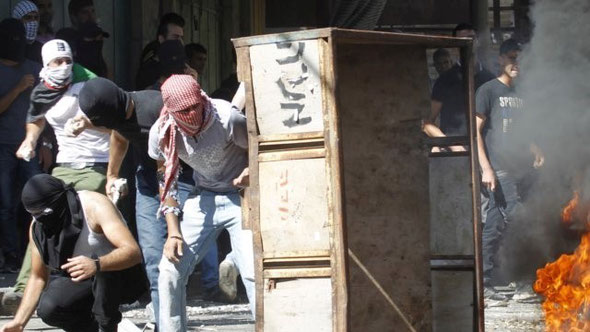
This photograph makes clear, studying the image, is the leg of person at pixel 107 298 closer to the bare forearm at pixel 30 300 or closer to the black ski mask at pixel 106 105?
the bare forearm at pixel 30 300

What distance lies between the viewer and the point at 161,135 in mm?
6676

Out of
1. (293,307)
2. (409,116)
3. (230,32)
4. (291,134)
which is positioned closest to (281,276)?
(293,307)

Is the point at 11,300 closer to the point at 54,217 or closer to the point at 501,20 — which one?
the point at 54,217

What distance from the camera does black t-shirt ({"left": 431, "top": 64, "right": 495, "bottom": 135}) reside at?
923cm

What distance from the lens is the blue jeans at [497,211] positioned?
10.1m

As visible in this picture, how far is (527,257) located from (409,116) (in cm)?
434

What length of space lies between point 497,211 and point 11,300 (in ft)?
12.5

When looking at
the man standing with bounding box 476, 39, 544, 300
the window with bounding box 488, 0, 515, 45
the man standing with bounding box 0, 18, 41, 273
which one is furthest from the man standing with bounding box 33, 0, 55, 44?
the window with bounding box 488, 0, 515, 45

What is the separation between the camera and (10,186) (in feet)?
31.8

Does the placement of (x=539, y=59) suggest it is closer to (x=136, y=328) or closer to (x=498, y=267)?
(x=498, y=267)

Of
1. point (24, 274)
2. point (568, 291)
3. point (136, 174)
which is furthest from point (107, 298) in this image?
point (568, 291)

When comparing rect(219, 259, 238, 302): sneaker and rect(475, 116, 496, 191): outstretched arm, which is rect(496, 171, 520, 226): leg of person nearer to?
rect(475, 116, 496, 191): outstretched arm

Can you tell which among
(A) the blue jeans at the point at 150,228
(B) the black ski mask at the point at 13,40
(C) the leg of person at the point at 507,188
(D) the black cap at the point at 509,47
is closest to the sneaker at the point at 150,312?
(A) the blue jeans at the point at 150,228

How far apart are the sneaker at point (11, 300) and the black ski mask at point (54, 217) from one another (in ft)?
6.78
